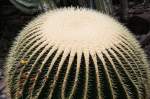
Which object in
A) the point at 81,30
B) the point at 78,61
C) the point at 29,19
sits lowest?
the point at 29,19

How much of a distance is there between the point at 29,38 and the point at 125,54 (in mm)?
610

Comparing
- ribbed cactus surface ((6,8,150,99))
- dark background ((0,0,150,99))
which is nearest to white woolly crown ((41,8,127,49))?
ribbed cactus surface ((6,8,150,99))

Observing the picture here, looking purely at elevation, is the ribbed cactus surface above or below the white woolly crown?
below

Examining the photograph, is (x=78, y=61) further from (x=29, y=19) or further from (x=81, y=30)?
(x=29, y=19)

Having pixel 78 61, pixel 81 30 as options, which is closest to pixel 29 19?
pixel 81 30

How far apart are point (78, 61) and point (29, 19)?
2.58m

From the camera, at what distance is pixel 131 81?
274 cm

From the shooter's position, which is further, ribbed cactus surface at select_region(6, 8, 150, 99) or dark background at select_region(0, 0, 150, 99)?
dark background at select_region(0, 0, 150, 99)

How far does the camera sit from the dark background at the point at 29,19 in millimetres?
4645

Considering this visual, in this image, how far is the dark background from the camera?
464 centimetres

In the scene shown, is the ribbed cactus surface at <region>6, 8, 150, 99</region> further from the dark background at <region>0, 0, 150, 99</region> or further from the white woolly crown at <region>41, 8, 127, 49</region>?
the dark background at <region>0, 0, 150, 99</region>

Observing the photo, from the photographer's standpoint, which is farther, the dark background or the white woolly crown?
the dark background

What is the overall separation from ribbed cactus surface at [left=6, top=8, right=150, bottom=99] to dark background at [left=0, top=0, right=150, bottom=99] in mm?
1531

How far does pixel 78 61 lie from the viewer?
2.57 meters
